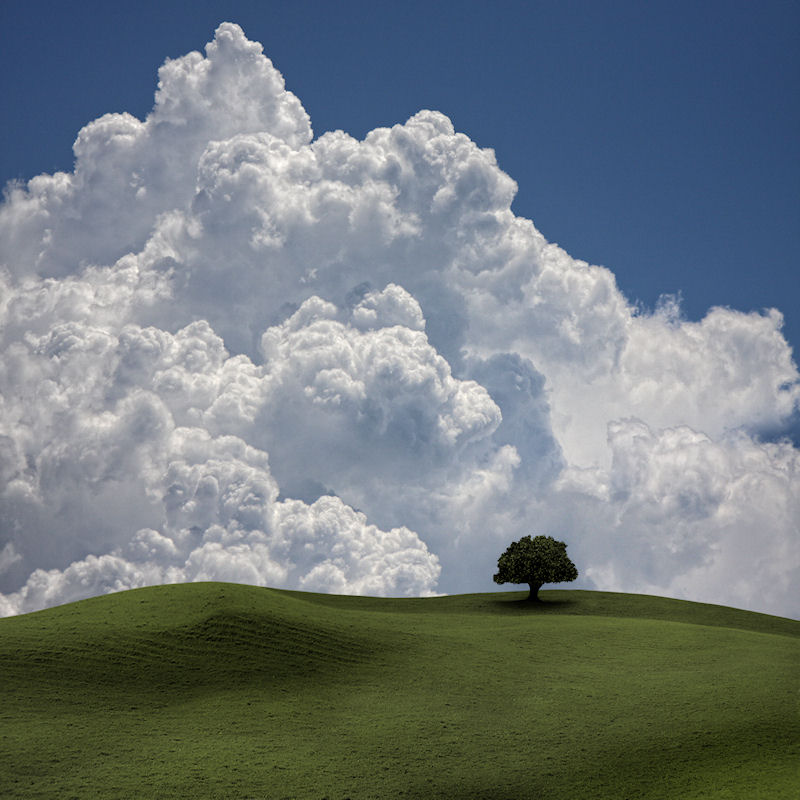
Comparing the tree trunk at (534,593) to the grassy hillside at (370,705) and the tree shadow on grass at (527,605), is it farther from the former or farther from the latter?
the grassy hillside at (370,705)

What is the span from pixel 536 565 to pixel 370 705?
40.3 meters

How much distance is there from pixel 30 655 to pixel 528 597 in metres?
49.6

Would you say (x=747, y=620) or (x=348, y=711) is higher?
(x=747, y=620)

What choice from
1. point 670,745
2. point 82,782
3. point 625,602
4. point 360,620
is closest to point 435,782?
point 670,745

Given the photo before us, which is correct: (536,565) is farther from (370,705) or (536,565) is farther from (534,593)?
(370,705)

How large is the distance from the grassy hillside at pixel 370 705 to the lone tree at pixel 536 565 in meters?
19.7

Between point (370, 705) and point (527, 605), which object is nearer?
point (370, 705)

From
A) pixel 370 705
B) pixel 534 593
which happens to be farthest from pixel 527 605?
pixel 370 705

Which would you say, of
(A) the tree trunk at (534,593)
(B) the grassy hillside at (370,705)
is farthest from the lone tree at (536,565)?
(B) the grassy hillside at (370,705)

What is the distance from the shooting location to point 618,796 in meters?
29.2

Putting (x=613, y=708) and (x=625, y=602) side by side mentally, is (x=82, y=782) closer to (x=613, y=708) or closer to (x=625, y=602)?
(x=613, y=708)

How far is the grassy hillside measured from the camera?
29953 mm

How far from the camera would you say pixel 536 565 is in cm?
7531

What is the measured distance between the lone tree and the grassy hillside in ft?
64.7
